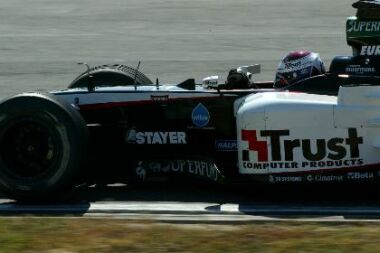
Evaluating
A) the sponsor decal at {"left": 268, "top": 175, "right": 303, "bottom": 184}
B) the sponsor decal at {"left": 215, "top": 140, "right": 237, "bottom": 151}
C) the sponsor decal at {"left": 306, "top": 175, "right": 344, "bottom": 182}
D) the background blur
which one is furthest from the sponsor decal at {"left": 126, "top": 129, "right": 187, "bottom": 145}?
the background blur

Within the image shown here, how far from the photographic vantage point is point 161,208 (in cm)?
759

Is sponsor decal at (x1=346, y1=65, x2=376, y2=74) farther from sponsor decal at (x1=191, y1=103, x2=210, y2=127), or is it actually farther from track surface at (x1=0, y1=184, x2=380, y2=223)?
sponsor decal at (x1=191, y1=103, x2=210, y2=127)

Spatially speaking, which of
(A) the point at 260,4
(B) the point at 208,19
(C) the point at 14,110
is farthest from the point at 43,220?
(A) the point at 260,4

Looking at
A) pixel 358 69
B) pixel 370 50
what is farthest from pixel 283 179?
pixel 370 50

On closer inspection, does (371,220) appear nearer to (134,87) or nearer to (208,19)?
(134,87)

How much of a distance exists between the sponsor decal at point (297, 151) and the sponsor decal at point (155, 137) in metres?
0.67

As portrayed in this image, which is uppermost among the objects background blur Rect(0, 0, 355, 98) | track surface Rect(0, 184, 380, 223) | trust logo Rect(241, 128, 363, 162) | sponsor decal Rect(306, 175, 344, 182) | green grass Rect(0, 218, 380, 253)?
background blur Rect(0, 0, 355, 98)

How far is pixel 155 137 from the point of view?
825 cm

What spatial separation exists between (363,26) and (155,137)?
6.46 feet

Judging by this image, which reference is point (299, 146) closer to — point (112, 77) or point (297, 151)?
point (297, 151)

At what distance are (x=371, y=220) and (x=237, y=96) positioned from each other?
1.74m

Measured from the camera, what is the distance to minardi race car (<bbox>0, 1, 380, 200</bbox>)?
7.59 meters

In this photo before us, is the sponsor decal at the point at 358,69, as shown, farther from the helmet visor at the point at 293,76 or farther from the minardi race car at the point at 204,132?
the helmet visor at the point at 293,76

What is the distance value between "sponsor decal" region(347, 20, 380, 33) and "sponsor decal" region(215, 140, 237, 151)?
1.40 metres
